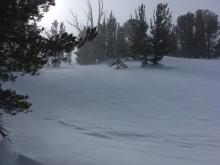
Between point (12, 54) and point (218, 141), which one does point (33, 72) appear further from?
point (218, 141)

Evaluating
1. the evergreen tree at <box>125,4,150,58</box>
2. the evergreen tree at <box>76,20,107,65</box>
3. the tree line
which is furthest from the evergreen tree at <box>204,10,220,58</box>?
the evergreen tree at <box>125,4,150,58</box>

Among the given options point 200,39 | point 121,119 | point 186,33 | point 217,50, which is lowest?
point 121,119

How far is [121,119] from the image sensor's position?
1438 centimetres

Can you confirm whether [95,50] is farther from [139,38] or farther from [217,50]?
[139,38]

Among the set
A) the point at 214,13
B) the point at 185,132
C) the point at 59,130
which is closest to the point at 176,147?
the point at 185,132

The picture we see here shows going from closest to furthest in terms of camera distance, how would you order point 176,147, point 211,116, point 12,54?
1. point 12,54
2. point 176,147
3. point 211,116

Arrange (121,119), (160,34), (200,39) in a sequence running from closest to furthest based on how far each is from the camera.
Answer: (121,119)
(160,34)
(200,39)

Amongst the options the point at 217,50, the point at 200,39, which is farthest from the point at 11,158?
the point at 217,50

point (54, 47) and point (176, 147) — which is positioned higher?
point (54, 47)

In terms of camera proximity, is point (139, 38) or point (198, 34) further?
Answer: point (198, 34)

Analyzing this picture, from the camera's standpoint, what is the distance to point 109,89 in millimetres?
19188

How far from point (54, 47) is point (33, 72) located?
755mm

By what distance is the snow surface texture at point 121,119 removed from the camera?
369 inches

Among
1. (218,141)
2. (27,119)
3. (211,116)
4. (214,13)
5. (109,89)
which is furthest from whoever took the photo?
(214,13)
